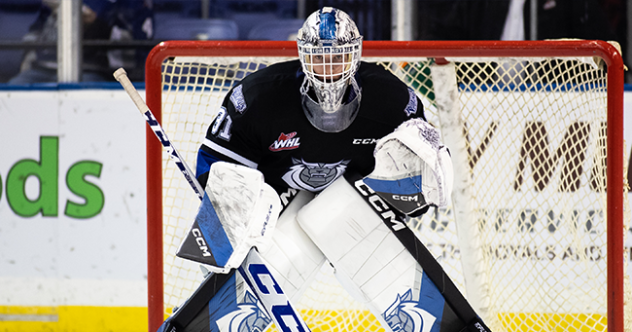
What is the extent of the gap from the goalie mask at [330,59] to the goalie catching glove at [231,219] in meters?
0.22

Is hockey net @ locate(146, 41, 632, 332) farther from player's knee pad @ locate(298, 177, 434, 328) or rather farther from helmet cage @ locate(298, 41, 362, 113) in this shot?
player's knee pad @ locate(298, 177, 434, 328)

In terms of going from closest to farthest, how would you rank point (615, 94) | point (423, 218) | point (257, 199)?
point (257, 199), point (615, 94), point (423, 218)

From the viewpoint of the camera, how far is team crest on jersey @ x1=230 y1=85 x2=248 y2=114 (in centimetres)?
129

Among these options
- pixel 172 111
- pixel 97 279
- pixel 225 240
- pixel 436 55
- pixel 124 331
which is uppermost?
pixel 436 55

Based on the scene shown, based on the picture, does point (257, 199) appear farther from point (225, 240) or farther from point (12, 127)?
point (12, 127)

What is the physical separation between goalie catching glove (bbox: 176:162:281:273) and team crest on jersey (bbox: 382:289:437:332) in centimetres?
32

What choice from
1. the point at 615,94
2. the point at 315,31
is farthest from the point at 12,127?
the point at 615,94

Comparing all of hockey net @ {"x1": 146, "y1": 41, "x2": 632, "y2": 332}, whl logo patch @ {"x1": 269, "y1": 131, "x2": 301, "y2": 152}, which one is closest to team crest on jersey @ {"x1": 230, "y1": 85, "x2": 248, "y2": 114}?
whl logo patch @ {"x1": 269, "y1": 131, "x2": 301, "y2": 152}

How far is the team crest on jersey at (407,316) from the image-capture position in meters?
1.25

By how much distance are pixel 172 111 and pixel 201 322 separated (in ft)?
2.32

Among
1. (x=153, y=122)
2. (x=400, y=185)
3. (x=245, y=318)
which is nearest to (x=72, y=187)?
(x=153, y=122)

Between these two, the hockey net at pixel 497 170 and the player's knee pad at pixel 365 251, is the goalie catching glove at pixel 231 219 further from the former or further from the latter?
the hockey net at pixel 497 170

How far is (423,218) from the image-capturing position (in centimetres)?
204

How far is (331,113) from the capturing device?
4.17ft
